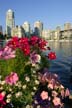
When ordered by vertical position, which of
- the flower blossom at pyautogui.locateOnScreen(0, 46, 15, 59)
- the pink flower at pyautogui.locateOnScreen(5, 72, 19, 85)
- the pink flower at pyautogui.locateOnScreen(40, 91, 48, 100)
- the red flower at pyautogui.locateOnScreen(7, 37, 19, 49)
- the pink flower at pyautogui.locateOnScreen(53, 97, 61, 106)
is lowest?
the pink flower at pyautogui.locateOnScreen(53, 97, 61, 106)

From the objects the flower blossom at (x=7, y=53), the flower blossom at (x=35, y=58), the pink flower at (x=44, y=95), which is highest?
the flower blossom at (x=7, y=53)

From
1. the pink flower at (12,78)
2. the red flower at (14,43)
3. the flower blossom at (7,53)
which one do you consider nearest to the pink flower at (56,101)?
the pink flower at (12,78)

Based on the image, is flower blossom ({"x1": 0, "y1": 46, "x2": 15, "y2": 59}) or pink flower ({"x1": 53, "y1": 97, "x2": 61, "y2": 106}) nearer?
flower blossom ({"x1": 0, "y1": 46, "x2": 15, "y2": 59})

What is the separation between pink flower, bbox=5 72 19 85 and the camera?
715 centimetres

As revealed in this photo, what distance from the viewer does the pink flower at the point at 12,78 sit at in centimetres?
715

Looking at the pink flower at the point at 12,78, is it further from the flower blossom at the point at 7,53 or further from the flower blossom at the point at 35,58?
the flower blossom at the point at 35,58

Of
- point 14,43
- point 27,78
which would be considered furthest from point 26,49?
point 27,78

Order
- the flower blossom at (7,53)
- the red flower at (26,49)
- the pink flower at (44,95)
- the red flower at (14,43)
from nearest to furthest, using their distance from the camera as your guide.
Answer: the flower blossom at (7,53), the pink flower at (44,95), the red flower at (26,49), the red flower at (14,43)

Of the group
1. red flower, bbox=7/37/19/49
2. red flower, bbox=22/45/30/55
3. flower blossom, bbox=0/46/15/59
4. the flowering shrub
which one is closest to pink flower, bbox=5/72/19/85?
the flowering shrub

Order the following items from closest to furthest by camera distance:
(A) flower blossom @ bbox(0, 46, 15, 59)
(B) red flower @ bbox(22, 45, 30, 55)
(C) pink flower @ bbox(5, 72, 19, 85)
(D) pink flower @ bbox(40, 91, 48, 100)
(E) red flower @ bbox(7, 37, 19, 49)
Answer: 1. (C) pink flower @ bbox(5, 72, 19, 85)
2. (A) flower blossom @ bbox(0, 46, 15, 59)
3. (D) pink flower @ bbox(40, 91, 48, 100)
4. (B) red flower @ bbox(22, 45, 30, 55)
5. (E) red flower @ bbox(7, 37, 19, 49)

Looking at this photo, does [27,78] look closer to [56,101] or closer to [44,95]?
[44,95]

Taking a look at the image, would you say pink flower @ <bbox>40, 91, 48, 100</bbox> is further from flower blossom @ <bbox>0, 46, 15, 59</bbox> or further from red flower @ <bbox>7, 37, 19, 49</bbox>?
red flower @ <bbox>7, 37, 19, 49</bbox>

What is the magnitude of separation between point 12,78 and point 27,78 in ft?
1.26

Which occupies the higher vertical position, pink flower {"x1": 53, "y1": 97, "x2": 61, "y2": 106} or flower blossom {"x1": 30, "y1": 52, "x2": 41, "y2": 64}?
flower blossom {"x1": 30, "y1": 52, "x2": 41, "y2": 64}
